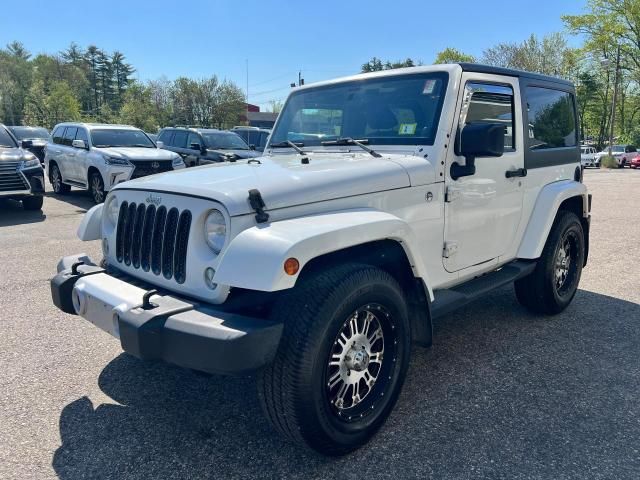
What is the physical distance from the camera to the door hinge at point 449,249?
3344 mm

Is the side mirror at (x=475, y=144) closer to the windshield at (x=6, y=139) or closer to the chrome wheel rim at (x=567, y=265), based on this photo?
the chrome wheel rim at (x=567, y=265)

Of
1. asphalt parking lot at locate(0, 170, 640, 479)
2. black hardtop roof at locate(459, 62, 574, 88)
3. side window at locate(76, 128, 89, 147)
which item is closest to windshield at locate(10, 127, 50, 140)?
side window at locate(76, 128, 89, 147)

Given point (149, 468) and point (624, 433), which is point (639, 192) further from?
point (149, 468)

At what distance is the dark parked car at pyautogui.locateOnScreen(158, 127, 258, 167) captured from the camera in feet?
41.8

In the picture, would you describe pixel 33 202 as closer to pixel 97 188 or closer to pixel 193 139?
pixel 97 188

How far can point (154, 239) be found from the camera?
9.10 feet

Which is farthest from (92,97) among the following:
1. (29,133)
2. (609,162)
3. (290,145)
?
(290,145)

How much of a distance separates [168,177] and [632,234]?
825 centimetres

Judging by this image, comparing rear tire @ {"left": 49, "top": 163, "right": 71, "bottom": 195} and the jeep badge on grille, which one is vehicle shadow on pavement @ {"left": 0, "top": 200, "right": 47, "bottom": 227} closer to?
rear tire @ {"left": 49, "top": 163, "right": 71, "bottom": 195}

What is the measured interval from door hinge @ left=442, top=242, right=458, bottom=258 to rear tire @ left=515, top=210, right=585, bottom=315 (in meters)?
1.33

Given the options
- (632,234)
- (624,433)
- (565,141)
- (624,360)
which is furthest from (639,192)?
(624,433)

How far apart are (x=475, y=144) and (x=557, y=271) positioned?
2084mm

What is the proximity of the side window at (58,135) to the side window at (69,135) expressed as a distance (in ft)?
0.49

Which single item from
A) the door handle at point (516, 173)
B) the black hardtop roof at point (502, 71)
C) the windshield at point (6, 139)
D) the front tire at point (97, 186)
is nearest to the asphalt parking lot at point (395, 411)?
the door handle at point (516, 173)
